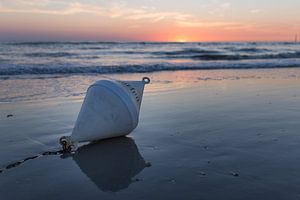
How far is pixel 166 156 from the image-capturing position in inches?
138

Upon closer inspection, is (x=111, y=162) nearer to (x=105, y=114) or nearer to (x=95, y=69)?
(x=105, y=114)

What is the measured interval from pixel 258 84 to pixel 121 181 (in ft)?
24.6

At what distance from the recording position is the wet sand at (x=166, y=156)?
2717mm

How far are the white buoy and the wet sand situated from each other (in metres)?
0.16

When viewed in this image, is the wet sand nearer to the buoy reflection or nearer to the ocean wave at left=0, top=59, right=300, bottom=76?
the buoy reflection

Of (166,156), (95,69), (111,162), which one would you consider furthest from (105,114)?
(95,69)

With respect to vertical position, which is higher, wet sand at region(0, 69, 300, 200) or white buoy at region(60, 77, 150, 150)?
white buoy at region(60, 77, 150, 150)

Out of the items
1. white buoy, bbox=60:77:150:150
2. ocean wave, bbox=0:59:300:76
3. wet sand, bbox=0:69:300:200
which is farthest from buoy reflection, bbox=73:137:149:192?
ocean wave, bbox=0:59:300:76

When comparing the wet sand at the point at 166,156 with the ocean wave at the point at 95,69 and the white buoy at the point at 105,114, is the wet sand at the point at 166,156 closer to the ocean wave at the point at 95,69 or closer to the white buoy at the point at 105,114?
the white buoy at the point at 105,114

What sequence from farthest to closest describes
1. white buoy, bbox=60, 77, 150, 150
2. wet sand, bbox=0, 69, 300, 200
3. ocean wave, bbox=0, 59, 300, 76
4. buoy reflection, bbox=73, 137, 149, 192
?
ocean wave, bbox=0, 59, 300, 76 → white buoy, bbox=60, 77, 150, 150 → buoy reflection, bbox=73, 137, 149, 192 → wet sand, bbox=0, 69, 300, 200

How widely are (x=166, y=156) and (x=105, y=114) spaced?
31.2 inches

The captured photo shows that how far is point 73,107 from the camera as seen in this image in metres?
6.18

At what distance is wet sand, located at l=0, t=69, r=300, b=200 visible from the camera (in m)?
2.72

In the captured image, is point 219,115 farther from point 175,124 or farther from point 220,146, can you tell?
point 220,146
